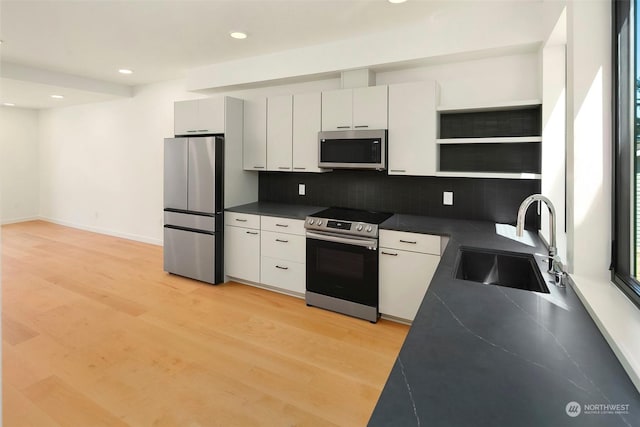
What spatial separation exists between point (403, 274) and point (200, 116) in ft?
9.56

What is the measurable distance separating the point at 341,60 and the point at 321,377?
2.86 m

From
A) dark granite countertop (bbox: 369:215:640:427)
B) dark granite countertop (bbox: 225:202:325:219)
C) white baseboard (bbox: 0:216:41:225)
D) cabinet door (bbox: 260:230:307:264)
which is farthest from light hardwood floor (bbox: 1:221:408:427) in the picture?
white baseboard (bbox: 0:216:41:225)

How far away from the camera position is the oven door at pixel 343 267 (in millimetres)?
3162

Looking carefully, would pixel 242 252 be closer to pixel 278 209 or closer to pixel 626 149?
pixel 278 209

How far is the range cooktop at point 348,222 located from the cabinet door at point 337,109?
858 mm

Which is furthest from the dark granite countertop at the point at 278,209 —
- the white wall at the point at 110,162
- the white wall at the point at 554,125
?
the white wall at the point at 110,162

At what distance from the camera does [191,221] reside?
4184mm

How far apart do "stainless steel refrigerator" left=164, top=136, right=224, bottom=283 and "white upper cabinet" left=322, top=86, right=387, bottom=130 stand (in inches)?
50.6

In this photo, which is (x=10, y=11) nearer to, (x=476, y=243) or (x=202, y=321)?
(x=202, y=321)

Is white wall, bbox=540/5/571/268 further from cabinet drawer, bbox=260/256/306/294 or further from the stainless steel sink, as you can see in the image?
cabinet drawer, bbox=260/256/306/294

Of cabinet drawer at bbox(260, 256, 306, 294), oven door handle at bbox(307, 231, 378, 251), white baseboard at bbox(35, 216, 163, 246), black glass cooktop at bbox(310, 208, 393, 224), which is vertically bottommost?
cabinet drawer at bbox(260, 256, 306, 294)

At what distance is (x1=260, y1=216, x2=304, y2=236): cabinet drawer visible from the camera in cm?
358

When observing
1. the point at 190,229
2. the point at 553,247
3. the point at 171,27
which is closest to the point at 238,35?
the point at 171,27

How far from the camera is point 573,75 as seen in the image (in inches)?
67.1
